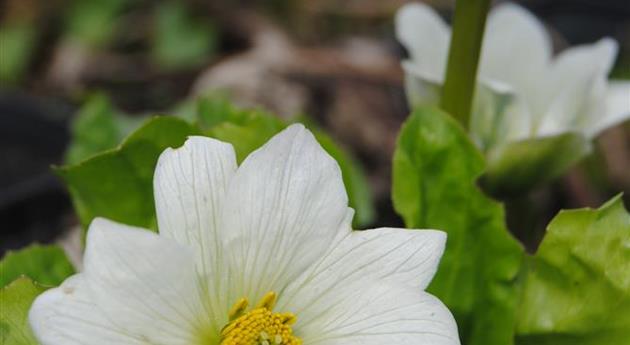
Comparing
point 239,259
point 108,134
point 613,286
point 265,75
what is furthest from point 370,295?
point 265,75

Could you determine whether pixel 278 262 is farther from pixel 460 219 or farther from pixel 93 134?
pixel 93 134

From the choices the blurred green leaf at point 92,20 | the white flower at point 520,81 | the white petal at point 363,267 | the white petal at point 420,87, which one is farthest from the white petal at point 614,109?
the blurred green leaf at point 92,20

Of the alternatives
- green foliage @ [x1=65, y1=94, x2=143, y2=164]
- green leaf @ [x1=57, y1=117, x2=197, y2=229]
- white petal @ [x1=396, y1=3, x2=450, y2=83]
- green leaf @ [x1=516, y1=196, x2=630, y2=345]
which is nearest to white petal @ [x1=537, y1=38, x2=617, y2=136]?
white petal @ [x1=396, y1=3, x2=450, y2=83]

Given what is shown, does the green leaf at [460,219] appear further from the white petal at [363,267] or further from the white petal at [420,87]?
the white petal at [363,267]

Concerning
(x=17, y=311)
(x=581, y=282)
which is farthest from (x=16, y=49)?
(x=581, y=282)

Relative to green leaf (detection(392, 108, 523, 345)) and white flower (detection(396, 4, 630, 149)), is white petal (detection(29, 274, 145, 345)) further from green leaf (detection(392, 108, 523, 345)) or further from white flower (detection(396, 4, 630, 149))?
white flower (detection(396, 4, 630, 149))

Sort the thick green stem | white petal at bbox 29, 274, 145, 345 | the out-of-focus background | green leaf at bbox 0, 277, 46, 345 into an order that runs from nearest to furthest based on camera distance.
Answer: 1. white petal at bbox 29, 274, 145, 345
2. green leaf at bbox 0, 277, 46, 345
3. the thick green stem
4. the out-of-focus background
